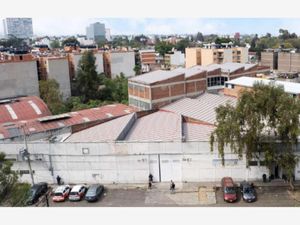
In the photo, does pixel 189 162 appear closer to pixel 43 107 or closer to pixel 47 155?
pixel 47 155

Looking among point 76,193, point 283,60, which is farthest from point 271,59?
point 76,193

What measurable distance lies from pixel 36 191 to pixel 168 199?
19.4 ft

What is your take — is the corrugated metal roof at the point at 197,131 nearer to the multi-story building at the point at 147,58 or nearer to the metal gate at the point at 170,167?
the metal gate at the point at 170,167

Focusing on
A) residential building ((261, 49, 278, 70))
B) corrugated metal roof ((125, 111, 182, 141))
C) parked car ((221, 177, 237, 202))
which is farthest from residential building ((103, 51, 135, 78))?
parked car ((221, 177, 237, 202))

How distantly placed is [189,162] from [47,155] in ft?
22.2

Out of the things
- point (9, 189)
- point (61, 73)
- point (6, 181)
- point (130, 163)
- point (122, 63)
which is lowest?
point (130, 163)

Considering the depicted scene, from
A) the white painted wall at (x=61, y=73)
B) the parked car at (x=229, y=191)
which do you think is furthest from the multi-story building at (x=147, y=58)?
the parked car at (x=229, y=191)

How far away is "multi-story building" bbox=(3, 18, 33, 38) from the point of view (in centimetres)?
14550

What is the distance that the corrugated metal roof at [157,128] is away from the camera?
17844 millimetres

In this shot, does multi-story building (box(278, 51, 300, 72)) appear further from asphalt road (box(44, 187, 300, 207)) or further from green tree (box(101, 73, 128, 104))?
asphalt road (box(44, 187, 300, 207))

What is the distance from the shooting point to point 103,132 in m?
18.9

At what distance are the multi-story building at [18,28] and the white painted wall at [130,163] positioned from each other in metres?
139

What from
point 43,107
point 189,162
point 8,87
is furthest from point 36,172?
point 8,87

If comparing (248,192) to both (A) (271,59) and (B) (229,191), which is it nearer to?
(B) (229,191)
